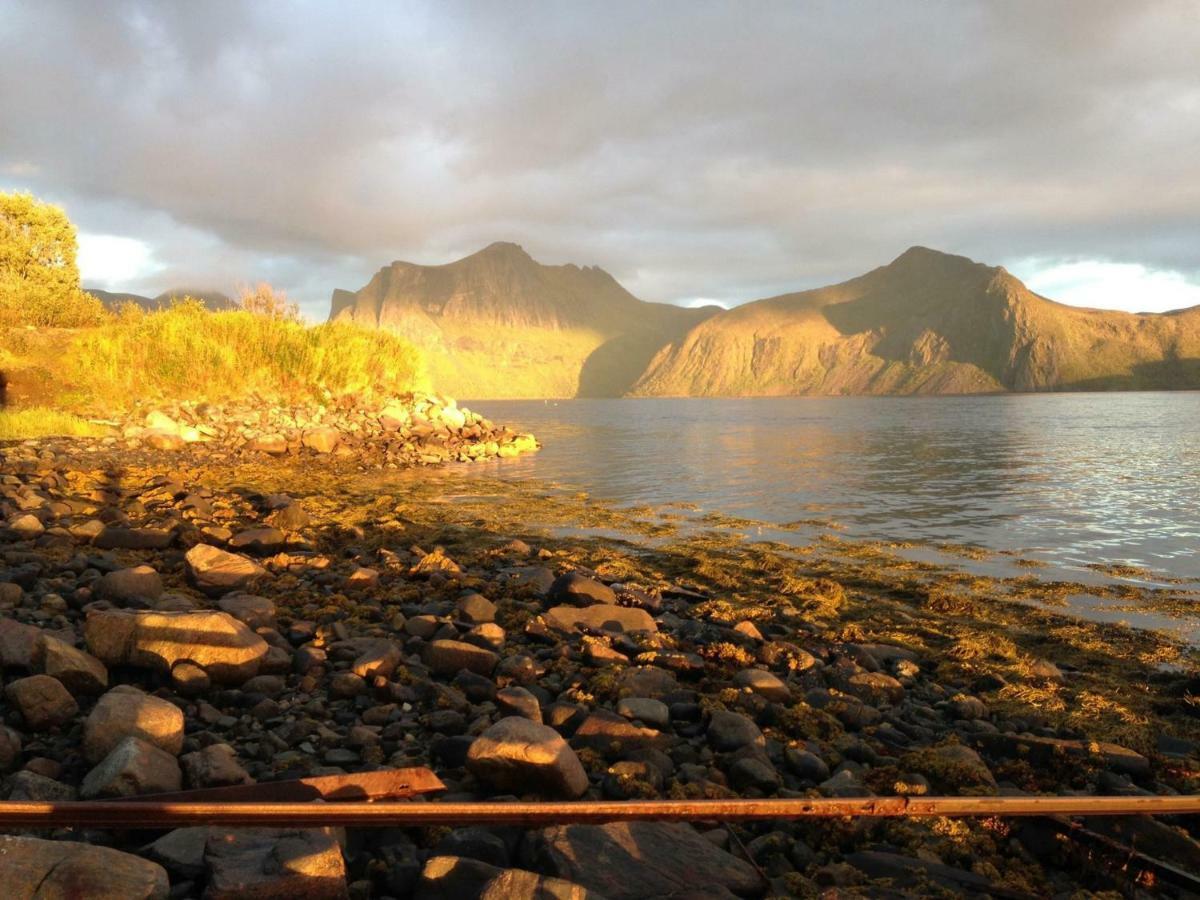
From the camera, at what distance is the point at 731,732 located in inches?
182

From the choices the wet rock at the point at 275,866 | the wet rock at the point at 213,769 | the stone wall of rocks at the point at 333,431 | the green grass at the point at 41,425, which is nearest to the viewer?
the wet rock at the point at 275,866

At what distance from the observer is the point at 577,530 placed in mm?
14289

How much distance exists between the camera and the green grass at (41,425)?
2438 centimetres

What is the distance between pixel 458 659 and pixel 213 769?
228 centimetres

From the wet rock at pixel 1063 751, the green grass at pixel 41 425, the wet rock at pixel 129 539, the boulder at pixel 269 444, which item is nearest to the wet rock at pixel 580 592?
the wet rock at pixel 1063 751

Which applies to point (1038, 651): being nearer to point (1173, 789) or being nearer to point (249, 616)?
point (1173, 789)

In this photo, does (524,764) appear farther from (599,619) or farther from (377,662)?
(599,619)

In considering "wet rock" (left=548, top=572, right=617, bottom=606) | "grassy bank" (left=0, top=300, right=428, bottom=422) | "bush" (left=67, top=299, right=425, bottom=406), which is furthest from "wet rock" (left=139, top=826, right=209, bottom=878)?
"bush" (left=67, top=299, right=425, bottom=406)

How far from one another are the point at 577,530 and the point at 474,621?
7309mm

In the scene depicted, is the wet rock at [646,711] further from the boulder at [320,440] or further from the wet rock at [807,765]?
the boulder at [320,440]

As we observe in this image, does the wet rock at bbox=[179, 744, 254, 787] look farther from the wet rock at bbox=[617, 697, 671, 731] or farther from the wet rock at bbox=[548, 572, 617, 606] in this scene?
the wet rock at bbox=[548, 572, 617, 606]

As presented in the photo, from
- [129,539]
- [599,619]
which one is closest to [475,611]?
[599,619]

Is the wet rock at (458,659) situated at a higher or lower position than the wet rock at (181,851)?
lower

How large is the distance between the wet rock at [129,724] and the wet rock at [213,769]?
176 mm
